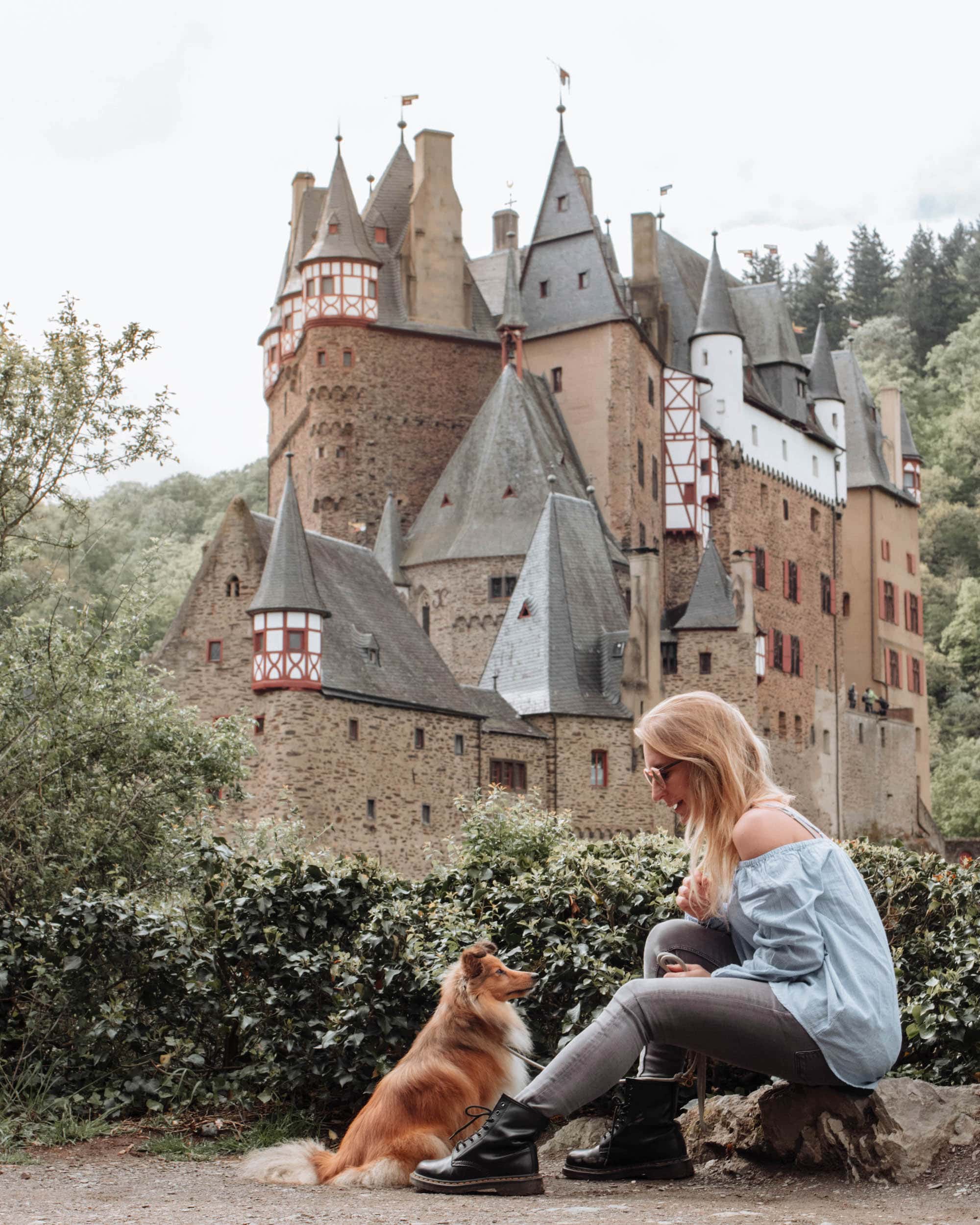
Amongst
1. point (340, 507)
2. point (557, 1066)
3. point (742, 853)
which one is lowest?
point (557, 1066)

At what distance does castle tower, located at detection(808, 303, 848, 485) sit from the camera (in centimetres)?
6462

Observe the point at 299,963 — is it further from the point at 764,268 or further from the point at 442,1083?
the point at 764,268

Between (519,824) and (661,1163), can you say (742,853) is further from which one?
(519,824)

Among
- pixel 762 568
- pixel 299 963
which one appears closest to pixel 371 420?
pixel 762 568

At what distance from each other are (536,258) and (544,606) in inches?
641

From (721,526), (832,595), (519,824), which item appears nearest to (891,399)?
(832,595)

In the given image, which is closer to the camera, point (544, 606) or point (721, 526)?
point (544, 606)

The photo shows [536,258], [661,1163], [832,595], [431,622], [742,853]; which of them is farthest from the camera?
[832,595]

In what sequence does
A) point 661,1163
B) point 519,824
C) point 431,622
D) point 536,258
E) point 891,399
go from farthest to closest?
1. point 891,399
2. point 536,258
3. point 431,622
4. point 519,824
5. point 661,1163

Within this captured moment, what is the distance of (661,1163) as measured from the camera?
6160 millimetres

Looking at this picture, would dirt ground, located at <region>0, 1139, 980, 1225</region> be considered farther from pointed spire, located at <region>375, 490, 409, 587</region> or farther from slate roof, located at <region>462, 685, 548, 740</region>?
pointed spire, located at <region>375, 490, 409, 587</region>

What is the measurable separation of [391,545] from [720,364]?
15123mm

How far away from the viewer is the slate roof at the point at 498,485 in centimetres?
4750

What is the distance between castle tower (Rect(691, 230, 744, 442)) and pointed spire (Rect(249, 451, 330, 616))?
71.9ft
